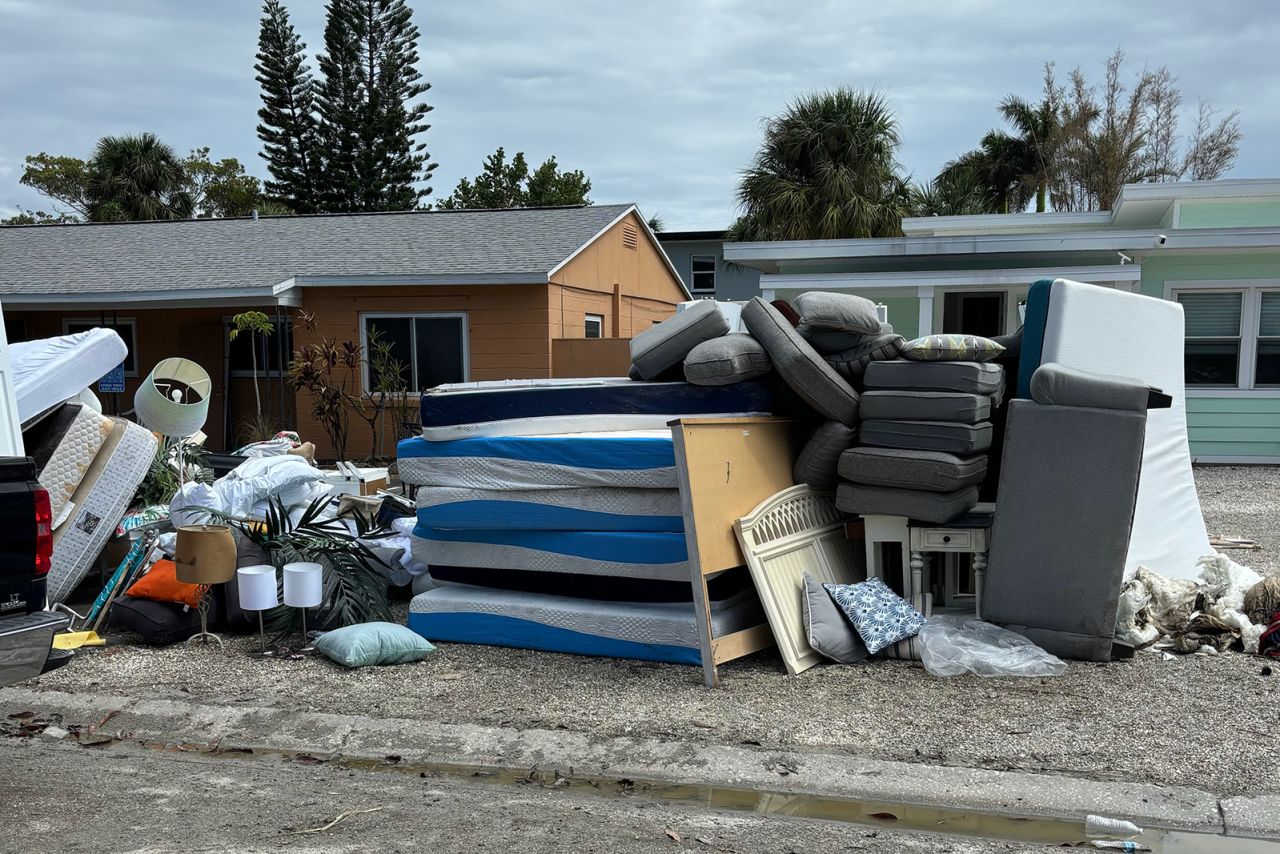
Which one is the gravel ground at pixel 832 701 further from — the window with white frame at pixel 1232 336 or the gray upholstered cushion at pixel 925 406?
the window with white frame at pixel 1232 336

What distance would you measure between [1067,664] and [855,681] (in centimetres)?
115

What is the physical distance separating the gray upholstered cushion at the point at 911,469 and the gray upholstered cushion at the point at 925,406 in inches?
7.6

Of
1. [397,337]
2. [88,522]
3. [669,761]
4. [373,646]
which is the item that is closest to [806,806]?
[669,761]

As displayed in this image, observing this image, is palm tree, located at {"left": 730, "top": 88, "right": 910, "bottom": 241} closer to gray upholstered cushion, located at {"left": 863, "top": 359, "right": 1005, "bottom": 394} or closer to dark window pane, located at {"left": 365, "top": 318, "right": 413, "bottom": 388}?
dark window pane, located at {"left": 365, "top": 318, "right": 413, "bottom": 388}

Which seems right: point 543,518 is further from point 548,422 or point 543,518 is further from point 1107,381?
point 1107,381

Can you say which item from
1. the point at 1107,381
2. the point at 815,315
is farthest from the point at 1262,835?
the point at 815,315

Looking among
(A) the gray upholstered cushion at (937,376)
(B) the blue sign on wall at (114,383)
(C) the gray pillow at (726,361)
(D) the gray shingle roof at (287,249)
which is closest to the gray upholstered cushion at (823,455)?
(A) the gray upholstered cushion at (937,376)

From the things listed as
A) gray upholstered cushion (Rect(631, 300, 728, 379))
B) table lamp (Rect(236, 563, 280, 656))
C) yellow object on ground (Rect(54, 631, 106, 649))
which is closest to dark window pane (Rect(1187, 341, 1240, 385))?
gray upholstered cushion (Rect(631, 300, 728, 379))

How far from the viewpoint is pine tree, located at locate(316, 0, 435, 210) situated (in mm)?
33562

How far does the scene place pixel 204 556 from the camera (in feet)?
19.2

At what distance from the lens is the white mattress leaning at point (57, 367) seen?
7.07 meters

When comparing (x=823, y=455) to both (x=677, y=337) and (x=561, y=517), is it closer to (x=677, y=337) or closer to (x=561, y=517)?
(x=677, y=337)

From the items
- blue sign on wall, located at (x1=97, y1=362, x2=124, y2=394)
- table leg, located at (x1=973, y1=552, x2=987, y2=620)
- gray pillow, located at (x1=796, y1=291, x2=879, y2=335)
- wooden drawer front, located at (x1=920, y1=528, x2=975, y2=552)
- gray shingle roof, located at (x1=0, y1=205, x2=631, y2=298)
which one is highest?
gray shingle roof, located at (x1=0, y1=205, x2=631, y2=298)

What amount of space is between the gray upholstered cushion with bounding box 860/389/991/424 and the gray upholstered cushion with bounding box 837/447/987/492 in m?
0.19
